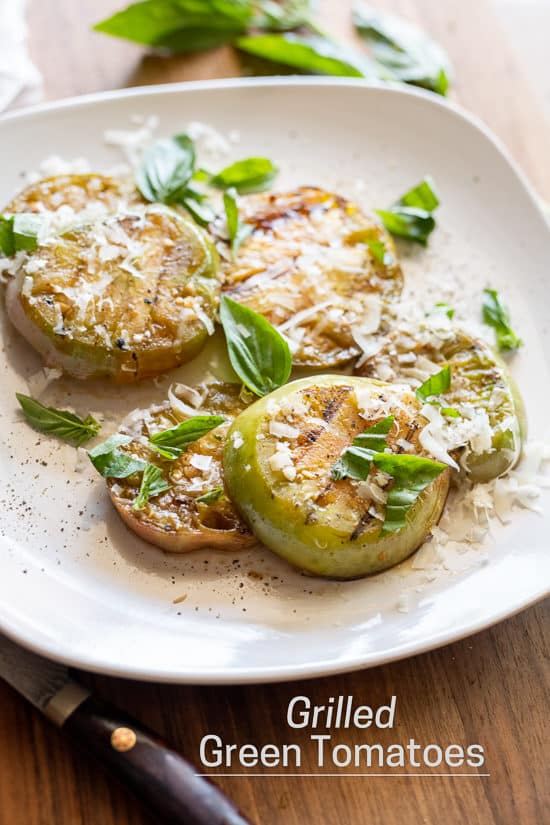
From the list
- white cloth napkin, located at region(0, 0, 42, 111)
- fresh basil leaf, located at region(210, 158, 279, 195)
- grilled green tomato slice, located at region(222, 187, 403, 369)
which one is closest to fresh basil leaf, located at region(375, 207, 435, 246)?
grilled green tomato slice, located at region(222, 187, 403, 369)

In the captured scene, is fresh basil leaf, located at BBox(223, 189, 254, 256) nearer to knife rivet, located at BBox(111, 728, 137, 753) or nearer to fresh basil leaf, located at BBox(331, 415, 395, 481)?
fresh basil leaf, located at BBox(331, 415, 395, 481)

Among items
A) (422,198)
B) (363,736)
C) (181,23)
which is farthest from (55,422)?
(181,23)

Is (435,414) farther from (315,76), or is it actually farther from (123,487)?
(315,76)

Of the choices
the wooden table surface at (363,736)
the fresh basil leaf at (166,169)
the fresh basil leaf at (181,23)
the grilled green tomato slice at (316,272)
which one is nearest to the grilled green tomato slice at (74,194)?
the fresh basil leaf at (166,169)

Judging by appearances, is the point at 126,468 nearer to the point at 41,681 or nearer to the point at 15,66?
the point at 41,681

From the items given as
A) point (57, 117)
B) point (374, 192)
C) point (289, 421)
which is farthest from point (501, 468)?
point (57, 117)

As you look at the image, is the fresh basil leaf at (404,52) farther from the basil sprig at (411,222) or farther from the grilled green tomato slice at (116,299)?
the grilled green tomato slice at (116,299)
